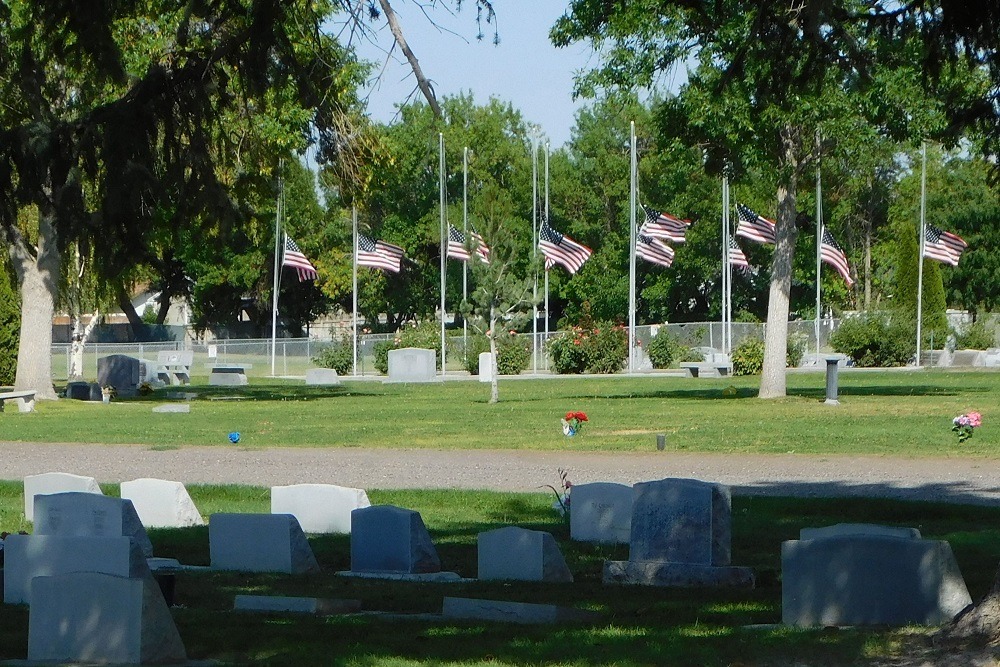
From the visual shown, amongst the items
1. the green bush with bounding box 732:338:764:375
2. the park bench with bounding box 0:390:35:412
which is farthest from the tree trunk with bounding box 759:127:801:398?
the park bench with bounding box 0:390:35:412

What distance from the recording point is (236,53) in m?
10.3

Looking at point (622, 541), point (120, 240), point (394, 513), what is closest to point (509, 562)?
point (394, 513)

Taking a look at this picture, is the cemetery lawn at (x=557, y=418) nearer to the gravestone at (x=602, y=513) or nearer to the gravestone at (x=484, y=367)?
the gravestone at (x=484, y=367)

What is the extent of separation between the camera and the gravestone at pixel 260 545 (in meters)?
10.3

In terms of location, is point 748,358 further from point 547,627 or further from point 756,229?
point 547,627

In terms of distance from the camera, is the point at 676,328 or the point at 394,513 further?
the point at 676,328

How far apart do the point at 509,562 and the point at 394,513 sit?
3.47ft

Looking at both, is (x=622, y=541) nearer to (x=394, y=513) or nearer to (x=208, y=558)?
(x=394, y=513)

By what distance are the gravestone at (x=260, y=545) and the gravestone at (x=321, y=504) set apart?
1806mm

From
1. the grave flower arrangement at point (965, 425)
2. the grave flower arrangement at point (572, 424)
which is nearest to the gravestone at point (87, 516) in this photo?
the grave flower arrangement at point (572, 424)

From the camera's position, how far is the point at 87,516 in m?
10.2

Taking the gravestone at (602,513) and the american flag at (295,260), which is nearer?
the gravestone at (602,513)

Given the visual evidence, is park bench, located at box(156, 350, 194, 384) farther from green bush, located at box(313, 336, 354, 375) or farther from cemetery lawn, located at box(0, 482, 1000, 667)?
cemetery lawn, located at box(0, 482, 1000, 667)

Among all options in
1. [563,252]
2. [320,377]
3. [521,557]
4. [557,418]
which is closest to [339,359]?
[320,377]
